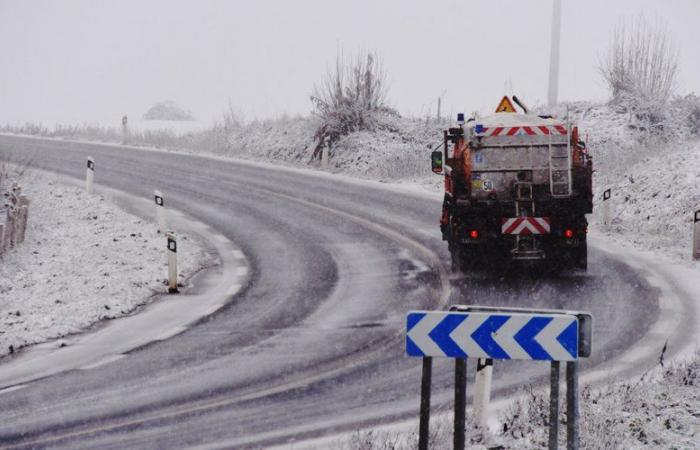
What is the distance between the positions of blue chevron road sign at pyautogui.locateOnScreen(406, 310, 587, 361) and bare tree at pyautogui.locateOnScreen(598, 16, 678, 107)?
84.1 ft

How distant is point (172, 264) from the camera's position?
14.8 meters

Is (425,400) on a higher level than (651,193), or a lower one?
lower

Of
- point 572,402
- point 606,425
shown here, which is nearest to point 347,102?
point 606,425

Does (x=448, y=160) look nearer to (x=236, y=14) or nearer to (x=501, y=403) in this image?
(x=501, y=403)

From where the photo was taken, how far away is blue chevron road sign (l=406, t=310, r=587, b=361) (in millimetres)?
5840

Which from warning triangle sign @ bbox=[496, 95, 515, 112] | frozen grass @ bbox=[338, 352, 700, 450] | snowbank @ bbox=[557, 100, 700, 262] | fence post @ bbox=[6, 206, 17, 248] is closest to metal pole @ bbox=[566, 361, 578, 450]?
frozen grass @ bbox=[338, 352, 700, 450]

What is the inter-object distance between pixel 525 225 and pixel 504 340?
9.02 m

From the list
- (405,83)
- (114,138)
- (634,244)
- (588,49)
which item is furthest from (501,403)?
(588,49)

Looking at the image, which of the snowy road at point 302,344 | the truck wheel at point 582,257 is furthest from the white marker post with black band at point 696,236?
the truck wheel at point 582,257

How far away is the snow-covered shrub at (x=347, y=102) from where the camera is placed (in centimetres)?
3197

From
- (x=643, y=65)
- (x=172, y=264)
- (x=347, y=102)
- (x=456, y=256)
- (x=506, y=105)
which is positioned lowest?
(x=172, y=264)

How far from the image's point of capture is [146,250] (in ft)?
57.5

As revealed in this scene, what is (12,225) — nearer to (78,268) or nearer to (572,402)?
(78,268)

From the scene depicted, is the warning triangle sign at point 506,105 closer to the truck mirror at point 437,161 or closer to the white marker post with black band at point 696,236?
the truck mirror at point 437,161
